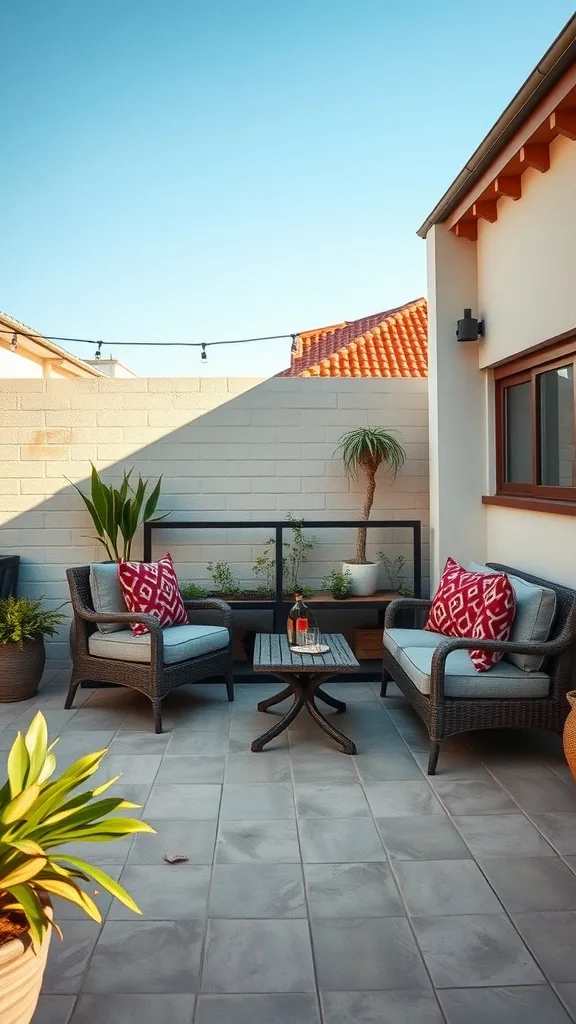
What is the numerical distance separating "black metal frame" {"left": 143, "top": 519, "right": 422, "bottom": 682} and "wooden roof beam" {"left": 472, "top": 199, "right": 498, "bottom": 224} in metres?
1.99

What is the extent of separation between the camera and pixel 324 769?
3484 mm

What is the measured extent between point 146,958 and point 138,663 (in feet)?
7.57

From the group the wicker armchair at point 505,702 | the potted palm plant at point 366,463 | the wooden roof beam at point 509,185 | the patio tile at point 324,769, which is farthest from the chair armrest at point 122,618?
the wooden roof beam at point 509,185

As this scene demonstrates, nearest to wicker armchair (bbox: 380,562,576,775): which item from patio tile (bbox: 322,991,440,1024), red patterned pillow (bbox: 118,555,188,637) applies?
patio tile (bbox: 322,991,440,1024)

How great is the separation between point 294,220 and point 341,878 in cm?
858

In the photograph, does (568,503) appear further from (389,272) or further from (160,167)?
(389,272)

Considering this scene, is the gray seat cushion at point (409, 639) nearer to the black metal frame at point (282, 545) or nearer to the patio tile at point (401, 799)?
the black metal frame at point (282, 545)

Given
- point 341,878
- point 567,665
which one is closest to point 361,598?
point 567,665

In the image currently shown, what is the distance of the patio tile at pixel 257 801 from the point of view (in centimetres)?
297

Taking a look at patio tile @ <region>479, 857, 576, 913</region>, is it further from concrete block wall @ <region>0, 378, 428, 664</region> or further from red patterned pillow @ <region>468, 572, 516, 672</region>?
concrete block wall @ <region>0, 378, 428, 664</region>

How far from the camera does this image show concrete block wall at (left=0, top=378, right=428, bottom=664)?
5.50m

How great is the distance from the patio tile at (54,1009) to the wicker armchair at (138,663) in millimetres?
2194

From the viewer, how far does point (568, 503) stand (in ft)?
12.7

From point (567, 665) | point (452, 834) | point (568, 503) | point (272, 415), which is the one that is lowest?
point (452, 834)
